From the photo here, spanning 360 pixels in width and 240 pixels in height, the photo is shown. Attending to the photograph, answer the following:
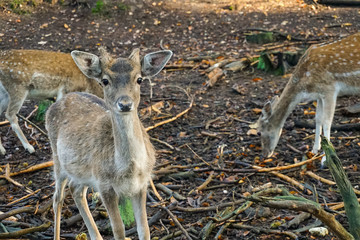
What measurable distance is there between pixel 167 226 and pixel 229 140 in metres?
2.35

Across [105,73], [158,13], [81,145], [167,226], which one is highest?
[105,73]

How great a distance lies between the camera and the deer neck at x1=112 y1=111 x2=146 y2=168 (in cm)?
393

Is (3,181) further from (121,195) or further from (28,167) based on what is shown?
(121,195)

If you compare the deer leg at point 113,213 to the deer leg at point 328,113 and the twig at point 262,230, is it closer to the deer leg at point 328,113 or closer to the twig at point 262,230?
the twig at point 262,230

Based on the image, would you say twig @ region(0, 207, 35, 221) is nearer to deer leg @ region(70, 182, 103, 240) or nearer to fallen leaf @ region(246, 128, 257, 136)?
deer leg @ region(70, 182, 103, 240)

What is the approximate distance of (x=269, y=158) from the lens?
21.7 feet

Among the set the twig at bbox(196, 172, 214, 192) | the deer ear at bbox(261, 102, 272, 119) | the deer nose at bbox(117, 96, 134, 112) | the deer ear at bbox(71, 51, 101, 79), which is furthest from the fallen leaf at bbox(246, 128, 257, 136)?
the deer nose at bbox(117, 96, 134, 112)

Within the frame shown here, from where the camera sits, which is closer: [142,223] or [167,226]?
[142,223]

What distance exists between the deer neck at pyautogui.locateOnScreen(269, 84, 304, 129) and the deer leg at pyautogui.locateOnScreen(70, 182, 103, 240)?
305 centimetres

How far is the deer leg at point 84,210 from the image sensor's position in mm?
4699

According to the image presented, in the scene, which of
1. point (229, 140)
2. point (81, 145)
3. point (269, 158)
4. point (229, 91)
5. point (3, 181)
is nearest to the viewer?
point (81, 145)

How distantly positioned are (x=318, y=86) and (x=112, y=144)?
3632 mm

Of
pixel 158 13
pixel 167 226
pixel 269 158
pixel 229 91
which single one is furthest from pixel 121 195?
pixel 158 13

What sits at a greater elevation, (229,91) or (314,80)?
(314,80)
